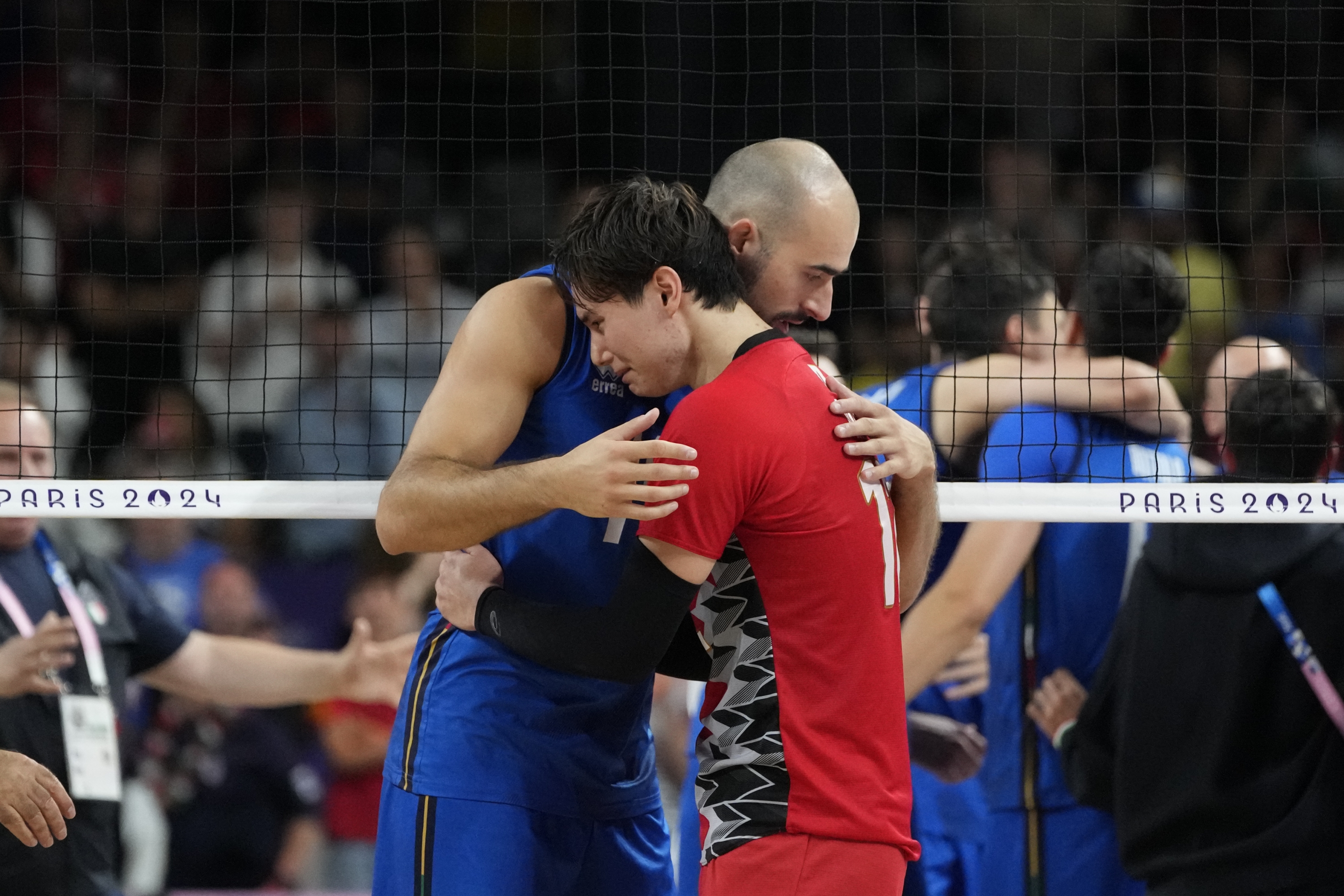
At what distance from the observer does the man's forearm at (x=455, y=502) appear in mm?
2518

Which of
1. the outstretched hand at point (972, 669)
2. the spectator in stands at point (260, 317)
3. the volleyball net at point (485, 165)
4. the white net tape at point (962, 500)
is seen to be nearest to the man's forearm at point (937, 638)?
the outstretched hand at point (972, 669)

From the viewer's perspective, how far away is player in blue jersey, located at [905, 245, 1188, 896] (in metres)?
4.52

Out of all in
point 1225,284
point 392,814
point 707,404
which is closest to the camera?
point 707,404

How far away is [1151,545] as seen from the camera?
4.34 metres

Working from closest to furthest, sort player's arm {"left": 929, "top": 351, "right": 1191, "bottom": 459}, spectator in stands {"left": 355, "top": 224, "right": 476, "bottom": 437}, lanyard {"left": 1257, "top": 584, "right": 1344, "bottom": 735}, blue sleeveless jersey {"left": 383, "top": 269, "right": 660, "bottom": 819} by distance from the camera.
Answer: blue sleeveless jersey {"left": 383, "top": 269, "right": 660, "bottom": 819} → lanyard {"left": 1257, "top": 584, "right": 1344, "bottom": 735} → player's arm {"left": 929, "top": 351, "right": 1191, "bottom": 459} → spectator in stands {"left": 355, "top": 224, "right": 476, "bottom": 437}

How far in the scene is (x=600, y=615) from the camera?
8.11 ft

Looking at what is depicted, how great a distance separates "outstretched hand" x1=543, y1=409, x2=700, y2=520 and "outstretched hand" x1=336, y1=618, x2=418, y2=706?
2413 millimetres

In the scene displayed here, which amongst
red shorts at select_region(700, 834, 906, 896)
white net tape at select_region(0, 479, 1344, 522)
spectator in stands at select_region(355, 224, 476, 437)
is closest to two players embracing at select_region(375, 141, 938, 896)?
red shorts at select_region(700, 834, 906, 896)

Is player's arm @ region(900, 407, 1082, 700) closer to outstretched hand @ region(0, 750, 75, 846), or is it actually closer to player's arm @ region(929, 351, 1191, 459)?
player's arm @ region(929, 351, 1191, 459)

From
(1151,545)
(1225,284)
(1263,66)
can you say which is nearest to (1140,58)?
(1263,66)

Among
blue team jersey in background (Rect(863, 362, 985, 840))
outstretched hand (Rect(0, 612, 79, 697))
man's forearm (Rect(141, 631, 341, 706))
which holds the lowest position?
blue team jersey in background (Rect(863, 362, 985, 840))

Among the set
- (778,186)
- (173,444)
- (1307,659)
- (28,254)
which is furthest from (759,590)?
(28,254)

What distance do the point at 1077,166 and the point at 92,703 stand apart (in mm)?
6092

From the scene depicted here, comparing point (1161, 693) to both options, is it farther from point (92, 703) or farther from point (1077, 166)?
point (1077, 166)
